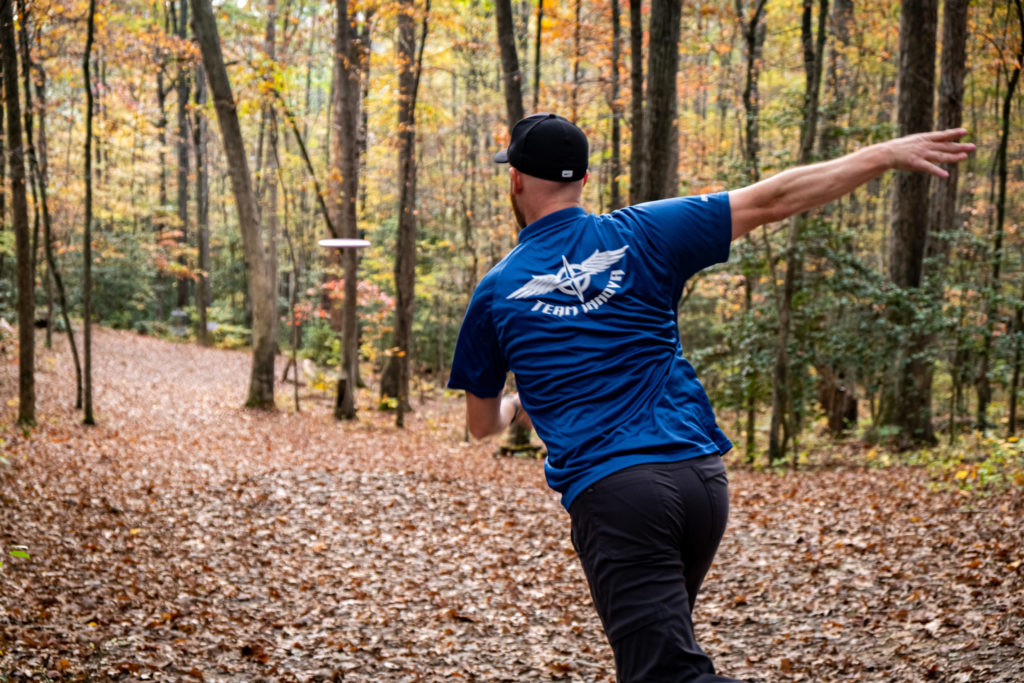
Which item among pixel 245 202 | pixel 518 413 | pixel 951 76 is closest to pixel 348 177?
pixel 245 202

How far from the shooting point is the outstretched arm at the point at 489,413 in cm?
245

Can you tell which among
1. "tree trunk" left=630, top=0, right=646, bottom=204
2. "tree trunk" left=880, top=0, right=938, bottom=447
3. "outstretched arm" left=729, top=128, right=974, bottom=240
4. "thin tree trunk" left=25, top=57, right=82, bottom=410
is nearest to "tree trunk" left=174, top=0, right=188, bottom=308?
"thin tree trunk" left=25, top=57, right=82, bottom=410

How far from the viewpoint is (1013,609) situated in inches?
181

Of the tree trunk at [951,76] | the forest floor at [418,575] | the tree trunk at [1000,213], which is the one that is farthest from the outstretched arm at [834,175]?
the tree trunk at [951,76]

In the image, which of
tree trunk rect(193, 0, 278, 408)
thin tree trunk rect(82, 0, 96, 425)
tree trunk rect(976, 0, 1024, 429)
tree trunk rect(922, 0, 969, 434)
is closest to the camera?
tree trunk rect(976, 0, 1024, 429)

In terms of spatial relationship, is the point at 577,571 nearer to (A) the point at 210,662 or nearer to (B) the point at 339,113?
(A) the point at 210,662

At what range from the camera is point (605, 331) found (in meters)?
2.14

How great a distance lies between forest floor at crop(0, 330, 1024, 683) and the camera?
15.6ft

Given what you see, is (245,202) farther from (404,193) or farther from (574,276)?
(574,276)

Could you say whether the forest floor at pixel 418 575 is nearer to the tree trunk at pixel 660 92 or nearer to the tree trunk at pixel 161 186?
the tree trunk at pixel 660 92

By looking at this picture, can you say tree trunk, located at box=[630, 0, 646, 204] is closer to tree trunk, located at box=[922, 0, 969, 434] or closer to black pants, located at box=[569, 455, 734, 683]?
tree trunk, located at box=[922, 0, 969, 434]

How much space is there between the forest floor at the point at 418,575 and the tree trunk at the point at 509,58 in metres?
5.90

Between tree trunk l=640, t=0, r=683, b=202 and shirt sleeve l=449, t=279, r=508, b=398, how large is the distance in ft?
23.5

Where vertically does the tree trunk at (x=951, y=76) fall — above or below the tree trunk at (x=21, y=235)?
above
